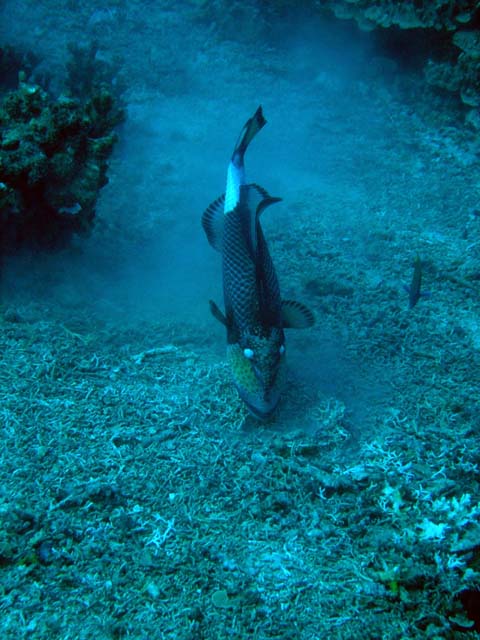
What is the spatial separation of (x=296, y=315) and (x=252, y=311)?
453mm

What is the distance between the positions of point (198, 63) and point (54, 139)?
7061mm

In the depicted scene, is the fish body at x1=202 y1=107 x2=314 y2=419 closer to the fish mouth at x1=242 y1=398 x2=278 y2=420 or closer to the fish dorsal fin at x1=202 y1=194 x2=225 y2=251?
the fish mouth at x1=242 y1=398 x2=278 y2=420

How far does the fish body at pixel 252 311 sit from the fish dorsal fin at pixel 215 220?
0.64 ft

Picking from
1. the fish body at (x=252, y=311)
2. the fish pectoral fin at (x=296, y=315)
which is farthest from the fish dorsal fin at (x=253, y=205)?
the fish pectoral fin at (x=296, y=315)

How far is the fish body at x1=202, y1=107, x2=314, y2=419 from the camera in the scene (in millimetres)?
2973

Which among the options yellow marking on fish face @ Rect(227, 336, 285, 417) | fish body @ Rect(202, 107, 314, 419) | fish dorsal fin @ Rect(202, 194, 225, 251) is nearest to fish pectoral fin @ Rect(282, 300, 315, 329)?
fish body @ Rect(202, 107, 314, 419)

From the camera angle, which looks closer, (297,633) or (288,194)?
(297,633)

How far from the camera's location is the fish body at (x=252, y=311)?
297 centimetres

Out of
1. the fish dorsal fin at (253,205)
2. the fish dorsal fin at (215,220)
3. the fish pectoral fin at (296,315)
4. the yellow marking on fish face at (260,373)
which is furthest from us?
the fish dorsal fin at (215,220)

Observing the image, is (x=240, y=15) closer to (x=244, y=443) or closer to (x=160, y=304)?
(x=160, y=304)

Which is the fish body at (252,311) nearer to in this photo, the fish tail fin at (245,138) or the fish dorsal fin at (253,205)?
the fish dorsal fin at (253,205)

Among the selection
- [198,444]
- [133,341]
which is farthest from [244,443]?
[133,341]

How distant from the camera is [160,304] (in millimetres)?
4934

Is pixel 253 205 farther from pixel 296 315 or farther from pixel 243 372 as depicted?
pixel 243 372
